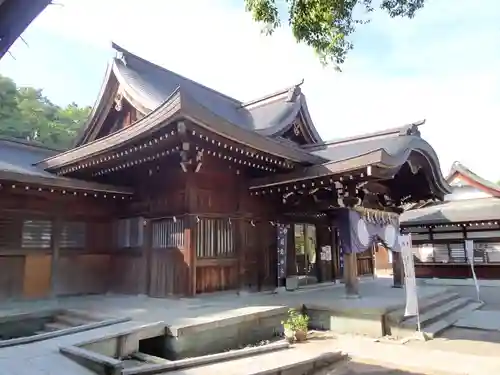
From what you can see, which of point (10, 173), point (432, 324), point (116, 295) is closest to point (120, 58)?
point (10, 173)

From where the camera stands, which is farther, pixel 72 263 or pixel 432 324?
pixel 72 263

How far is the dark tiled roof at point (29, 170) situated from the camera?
7858mm

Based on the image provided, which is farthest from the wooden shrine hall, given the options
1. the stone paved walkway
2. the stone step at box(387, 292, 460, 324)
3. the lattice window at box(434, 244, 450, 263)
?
the lattice window at box(434, 244, 450, 263)

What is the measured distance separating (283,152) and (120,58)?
6.39m

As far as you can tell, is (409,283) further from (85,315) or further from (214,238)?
(85,315)

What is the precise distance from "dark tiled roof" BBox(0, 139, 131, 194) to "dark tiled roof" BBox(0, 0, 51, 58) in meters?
6.67

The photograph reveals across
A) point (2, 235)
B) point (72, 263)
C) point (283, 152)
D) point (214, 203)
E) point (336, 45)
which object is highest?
point (336, 45)

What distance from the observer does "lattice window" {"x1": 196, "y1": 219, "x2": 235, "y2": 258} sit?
8.77m

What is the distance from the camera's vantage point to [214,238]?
356 inches

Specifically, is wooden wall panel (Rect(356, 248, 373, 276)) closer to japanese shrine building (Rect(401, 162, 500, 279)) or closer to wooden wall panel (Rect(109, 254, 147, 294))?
japanese shrine building (Rect(401, 162, 500, 279))

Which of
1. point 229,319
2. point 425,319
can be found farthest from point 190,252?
point 425,319

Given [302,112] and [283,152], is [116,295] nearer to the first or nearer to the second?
[283,152]

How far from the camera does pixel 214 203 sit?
9.12 metres

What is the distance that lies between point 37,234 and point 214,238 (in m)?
4.10
